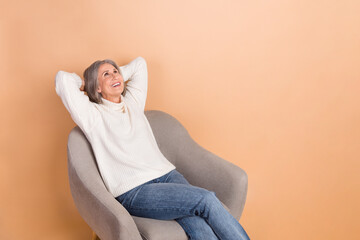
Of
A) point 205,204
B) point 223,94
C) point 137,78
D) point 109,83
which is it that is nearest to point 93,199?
point 205,204

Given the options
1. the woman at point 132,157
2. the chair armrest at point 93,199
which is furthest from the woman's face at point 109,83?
the chair armrest at point 93,199

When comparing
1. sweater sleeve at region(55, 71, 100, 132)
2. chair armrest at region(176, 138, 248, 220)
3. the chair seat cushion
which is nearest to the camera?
the chair seat cushion

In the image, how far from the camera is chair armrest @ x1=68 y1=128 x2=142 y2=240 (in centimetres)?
183

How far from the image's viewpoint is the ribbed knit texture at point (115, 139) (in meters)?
2.18

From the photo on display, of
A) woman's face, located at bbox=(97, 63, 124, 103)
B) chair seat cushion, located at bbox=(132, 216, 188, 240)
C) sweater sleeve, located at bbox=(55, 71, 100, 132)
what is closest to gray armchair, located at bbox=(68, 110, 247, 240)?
chair seat cushion, located at bbox=(132, 216, 188, 240)

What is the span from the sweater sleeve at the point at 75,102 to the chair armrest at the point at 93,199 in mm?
117

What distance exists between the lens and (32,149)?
2645 millimetres

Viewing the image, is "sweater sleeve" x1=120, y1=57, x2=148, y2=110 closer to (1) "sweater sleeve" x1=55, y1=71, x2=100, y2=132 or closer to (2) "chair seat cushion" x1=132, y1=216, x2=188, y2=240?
(1) "sweater sleeve" x1=55, y1=71, x2=100, y2=132

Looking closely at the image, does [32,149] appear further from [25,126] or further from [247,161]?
[247,161]

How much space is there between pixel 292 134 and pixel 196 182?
34.6 inches

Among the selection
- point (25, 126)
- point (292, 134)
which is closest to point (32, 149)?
point (25, 126)

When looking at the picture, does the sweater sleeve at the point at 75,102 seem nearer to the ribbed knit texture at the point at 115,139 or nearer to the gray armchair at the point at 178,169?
the ribbed knit texture at the point at 115,139

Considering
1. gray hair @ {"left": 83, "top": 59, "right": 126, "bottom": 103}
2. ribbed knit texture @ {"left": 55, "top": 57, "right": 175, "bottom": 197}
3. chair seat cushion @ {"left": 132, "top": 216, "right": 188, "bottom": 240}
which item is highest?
gray hair @ {"left": 83, "top": 59, "right": 126, "bottom": 103}

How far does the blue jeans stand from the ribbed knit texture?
83mm
